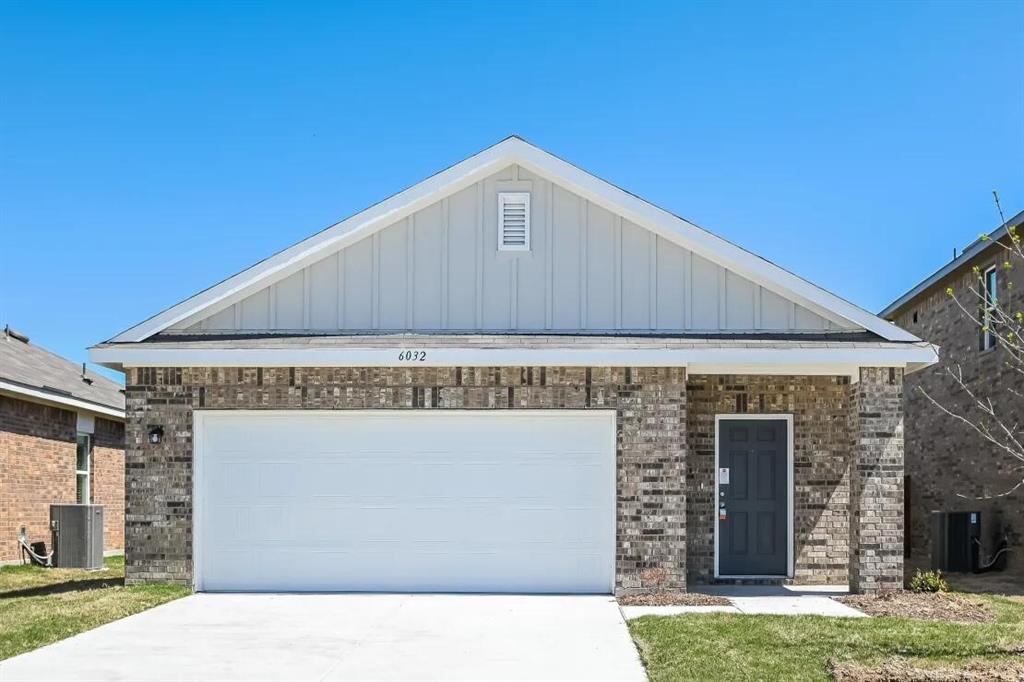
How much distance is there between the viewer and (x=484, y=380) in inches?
508

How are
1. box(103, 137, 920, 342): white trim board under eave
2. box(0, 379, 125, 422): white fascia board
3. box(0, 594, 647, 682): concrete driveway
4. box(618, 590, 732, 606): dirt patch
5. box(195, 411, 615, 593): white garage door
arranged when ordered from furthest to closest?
box(0, 379, 125, 422): white fascia board → box(103, 137, 920, 342): white trim board under eave → box(195, 411, 615, 593): white garage door → box(618, 590, 732, 606): dirt patch → box(0, 594, 647, 682): concrete driveway

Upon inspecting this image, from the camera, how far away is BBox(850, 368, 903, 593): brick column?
1259 cm

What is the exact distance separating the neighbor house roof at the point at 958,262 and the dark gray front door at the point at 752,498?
369 cm

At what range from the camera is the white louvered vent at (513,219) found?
44.5 ft

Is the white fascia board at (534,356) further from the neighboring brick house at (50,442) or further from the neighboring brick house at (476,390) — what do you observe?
the neighboring brick house at (50,442)

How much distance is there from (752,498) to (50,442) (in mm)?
11969

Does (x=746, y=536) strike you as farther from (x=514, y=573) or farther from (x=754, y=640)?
(x=754, y=640)

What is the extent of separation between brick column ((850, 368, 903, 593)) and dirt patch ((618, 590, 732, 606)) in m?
1.80

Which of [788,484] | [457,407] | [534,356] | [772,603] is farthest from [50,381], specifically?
[772,603]

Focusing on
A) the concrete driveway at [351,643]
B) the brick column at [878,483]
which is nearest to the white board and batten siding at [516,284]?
the brick column at [878,483]

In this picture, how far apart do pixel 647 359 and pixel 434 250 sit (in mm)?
3022

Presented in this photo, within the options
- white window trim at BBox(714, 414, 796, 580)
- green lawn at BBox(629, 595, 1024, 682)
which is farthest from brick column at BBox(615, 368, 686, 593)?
green lawn at BBox(629, 595, 1024, 682)

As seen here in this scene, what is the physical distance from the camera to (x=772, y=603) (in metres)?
12.2

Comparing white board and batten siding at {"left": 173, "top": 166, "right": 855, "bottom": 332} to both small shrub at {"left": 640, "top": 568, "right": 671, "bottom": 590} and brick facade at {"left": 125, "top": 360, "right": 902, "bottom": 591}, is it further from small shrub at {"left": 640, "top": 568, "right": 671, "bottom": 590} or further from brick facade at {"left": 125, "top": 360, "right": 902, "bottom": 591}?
small shrub at {"left": 640, "top": 568, "right": 671, "bottom": 590}
